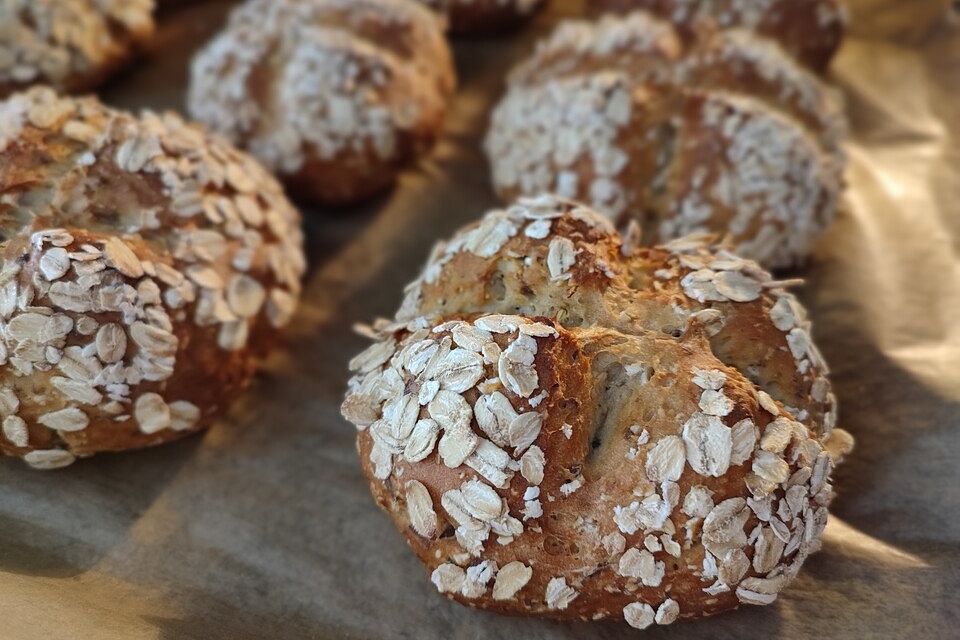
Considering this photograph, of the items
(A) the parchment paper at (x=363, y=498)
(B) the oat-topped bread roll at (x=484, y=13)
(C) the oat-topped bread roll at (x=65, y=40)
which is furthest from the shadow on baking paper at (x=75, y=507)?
(B) the oat-topped bread roll at (x=484, y=13)

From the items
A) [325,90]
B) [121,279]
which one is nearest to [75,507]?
[121,279]

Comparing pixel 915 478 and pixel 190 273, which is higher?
pixel 190 273

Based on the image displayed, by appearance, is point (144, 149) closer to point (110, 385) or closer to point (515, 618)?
point (110, 385)

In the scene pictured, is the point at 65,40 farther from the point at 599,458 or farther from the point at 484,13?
the point at 599,458

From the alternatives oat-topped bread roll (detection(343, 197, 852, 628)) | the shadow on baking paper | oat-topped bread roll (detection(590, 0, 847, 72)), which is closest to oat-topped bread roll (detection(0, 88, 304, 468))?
the shadow on baking paper

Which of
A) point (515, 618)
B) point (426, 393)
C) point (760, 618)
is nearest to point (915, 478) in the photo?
point (760, 618)

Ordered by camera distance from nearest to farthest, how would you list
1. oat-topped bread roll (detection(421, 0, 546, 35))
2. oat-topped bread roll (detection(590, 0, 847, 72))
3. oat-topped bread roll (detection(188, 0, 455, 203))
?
oat-topped bread roll (detection(188, 0, 455, 203)), oat-topped bread roll (detection(590, 0, 847, 72)), oat-topped bread roll (detection(421, 0, 546, 35))

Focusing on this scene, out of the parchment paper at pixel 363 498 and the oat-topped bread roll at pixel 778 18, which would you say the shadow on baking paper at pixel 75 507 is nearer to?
the parchment paper at pixel 363 498

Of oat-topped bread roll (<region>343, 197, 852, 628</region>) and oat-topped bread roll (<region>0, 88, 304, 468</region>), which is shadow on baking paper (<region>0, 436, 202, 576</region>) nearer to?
oat-topped bread roll (<region>0, 88, 304, 468</region>)
